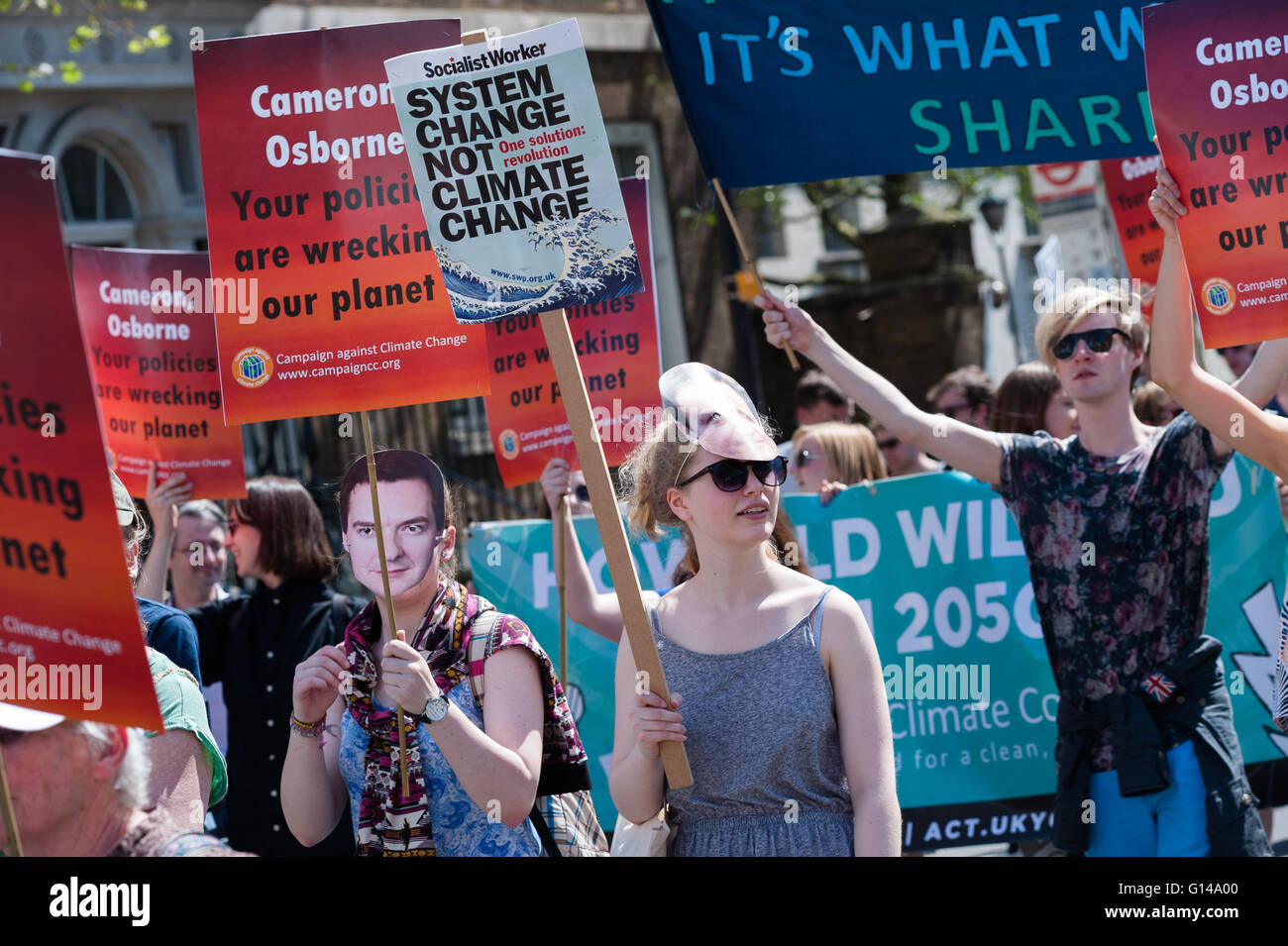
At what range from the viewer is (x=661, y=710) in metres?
2.88

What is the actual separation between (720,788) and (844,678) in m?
0.32

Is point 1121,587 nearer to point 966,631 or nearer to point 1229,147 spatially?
point 1229,147

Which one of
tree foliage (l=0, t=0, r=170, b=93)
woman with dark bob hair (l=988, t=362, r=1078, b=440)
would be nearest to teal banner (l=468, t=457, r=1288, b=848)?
woman with dark bob hair (l=988, t=362, r=1078, b=440)

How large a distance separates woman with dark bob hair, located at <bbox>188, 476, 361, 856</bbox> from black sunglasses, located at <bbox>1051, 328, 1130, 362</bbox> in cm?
246

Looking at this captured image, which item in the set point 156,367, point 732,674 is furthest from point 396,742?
point 156,367

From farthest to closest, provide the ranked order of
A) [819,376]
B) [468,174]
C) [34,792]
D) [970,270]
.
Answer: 1. [970,270]
2. [819,376]
3. [468,174]
4. [34,792]

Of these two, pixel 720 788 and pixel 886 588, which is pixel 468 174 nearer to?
pixel 720 788

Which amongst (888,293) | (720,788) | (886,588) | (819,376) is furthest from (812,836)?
(888,293)

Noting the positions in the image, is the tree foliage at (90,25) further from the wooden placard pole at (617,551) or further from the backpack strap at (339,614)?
the wooden placard pole at (617,551)

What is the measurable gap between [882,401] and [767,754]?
4.35 feet

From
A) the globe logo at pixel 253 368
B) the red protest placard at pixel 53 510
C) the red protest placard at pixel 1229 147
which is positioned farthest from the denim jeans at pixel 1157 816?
the red protest placard at pixel 53 510

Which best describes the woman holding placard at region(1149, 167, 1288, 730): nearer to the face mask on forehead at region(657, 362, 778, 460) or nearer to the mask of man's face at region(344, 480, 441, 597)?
the face mask on forehead at region(657, 362, 778, 460)

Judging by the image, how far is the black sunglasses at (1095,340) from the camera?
13.3ft

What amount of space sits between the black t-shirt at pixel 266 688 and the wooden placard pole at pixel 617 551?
2.24 metres
